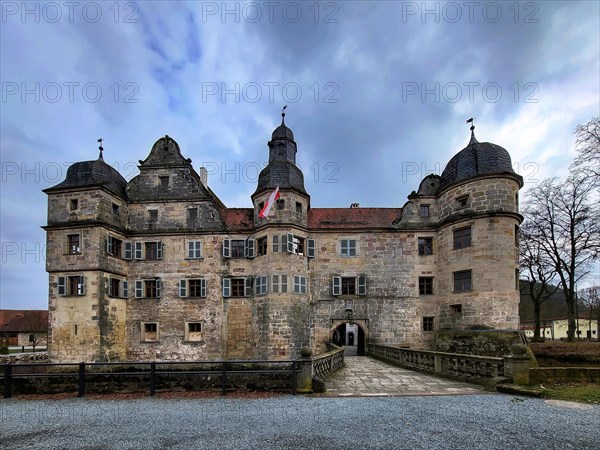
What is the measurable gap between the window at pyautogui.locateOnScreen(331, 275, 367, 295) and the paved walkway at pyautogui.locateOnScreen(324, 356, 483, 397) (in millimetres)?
8127

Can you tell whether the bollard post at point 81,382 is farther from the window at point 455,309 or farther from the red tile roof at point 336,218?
the window at point 455,309

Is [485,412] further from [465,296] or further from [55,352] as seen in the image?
[55,352]

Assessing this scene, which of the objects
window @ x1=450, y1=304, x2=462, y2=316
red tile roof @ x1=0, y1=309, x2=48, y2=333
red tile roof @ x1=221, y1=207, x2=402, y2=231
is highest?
red tile roof @ x1=221, y1=207, x2=402, y2=231

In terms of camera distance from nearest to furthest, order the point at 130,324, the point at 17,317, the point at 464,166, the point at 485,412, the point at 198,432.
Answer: the point at 198,432
the point at 485,412
the point at 464,166
the point at 130,324
the point at 17,317

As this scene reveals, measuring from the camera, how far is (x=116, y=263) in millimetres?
21625

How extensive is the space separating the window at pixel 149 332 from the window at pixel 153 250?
4.02 meters

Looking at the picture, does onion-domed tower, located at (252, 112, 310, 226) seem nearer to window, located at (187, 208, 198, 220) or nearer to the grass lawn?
window, located at (187, 208, 198, 220)

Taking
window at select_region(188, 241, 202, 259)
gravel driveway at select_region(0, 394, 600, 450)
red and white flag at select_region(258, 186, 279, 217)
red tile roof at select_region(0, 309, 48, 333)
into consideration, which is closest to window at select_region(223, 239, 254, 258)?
window at select_region(188, 241, 202, 259)

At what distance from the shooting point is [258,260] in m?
21.6

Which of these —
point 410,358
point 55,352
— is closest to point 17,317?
point 55,352

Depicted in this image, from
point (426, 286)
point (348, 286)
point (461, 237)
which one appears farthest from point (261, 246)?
point (461, 237)

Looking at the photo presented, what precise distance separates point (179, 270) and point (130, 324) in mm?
4408

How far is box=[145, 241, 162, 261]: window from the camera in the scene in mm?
22531

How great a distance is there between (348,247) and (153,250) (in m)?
12.4
